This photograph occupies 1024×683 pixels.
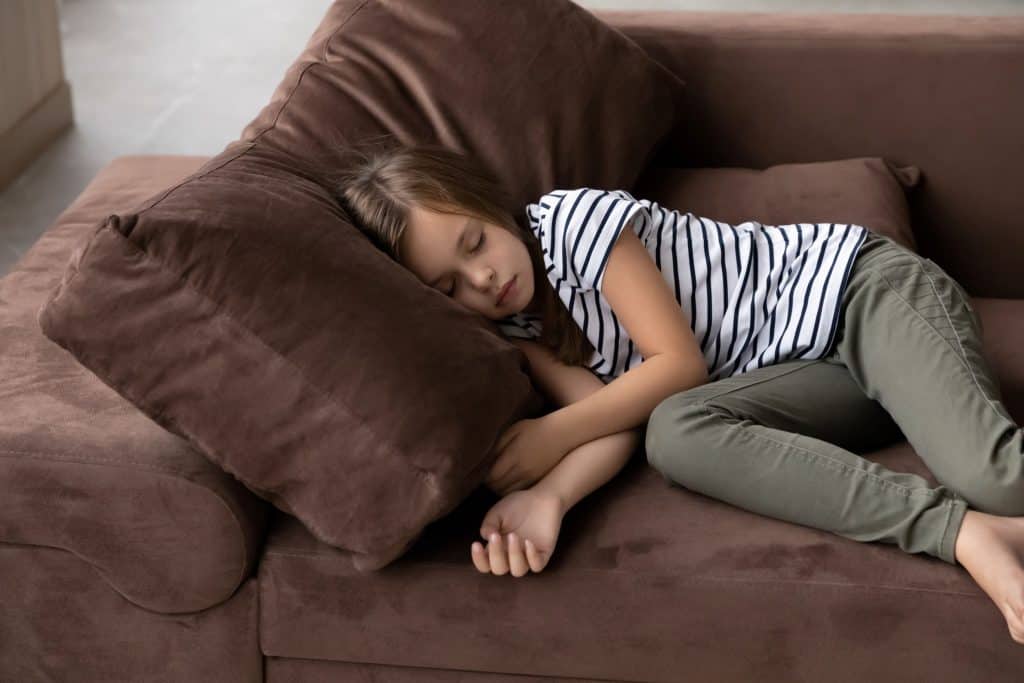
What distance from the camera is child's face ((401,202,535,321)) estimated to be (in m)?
1.60

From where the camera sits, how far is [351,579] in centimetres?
142

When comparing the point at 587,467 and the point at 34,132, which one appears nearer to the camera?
the point at 587,467

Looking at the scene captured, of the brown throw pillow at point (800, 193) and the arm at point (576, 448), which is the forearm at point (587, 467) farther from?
the brown throw pillow at point (800, 193)

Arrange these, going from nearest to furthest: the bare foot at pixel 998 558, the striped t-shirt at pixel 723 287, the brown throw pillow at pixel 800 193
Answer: the bare foot at pixel 998 558
the striped t-shirt at pixel 723 287
the brown throw pillow at pixel 800 193

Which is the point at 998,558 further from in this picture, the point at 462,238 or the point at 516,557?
the point at 462,238

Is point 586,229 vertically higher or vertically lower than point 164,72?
higher

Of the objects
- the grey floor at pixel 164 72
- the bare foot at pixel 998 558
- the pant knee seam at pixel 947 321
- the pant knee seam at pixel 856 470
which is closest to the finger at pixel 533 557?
the pant knee seam at pixel 856 470

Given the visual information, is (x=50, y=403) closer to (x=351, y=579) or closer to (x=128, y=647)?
(x=128, y=647)

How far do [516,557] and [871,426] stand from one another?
20.8 inches

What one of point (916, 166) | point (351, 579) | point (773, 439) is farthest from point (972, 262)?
point (351, 579)

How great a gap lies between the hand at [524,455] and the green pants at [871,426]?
0.12 meters

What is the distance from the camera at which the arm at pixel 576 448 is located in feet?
4.88

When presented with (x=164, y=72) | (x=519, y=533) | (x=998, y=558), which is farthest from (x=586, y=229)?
(x=164, y=72)

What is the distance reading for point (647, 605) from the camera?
139 cm
